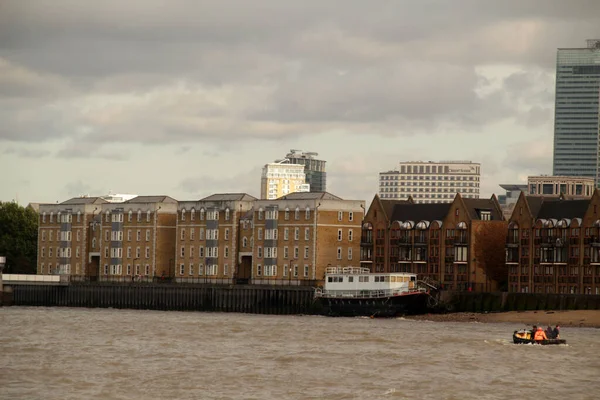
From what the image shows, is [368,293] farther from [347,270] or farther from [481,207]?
[481,207]

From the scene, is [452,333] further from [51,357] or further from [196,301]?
[196,301]

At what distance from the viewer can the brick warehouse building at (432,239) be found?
171 meters

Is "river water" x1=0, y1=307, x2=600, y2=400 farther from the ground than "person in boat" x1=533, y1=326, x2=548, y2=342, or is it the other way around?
"person in boat" x1=533, y1=326, x2=548, y2=342

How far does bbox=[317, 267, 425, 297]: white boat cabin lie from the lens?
518ft

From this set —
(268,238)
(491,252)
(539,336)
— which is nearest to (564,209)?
(491,252)

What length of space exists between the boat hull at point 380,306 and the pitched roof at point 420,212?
21268 mm

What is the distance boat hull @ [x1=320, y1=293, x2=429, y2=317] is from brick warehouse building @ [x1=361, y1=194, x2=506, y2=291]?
12570mm

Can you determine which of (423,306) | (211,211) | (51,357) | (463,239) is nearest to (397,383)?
(51,357)

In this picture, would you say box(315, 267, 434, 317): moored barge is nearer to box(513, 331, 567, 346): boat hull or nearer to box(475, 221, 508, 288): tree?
box(475, 221, 508, 288): tree

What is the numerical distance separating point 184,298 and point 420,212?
3335 centimetres

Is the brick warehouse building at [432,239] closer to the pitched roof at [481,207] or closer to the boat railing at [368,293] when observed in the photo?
the pitched roof at [481,207]

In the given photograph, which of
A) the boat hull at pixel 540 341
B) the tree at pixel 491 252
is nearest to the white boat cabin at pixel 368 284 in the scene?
the tree at pixel 491 252

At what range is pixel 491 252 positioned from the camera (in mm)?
171375

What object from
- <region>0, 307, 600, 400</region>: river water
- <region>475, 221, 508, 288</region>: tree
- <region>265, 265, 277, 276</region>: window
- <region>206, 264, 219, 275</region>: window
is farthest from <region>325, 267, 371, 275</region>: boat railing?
<region>0, 307, 600, 400</region>: river water
